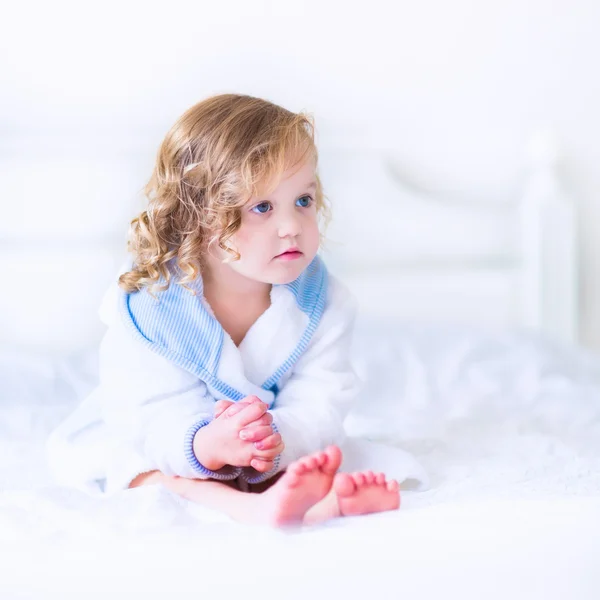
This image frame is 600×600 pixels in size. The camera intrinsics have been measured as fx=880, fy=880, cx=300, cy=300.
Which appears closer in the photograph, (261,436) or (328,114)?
(261,436)

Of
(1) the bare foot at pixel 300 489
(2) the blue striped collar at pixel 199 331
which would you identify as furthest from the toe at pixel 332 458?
(2) the blue striped collar at pixel 199 331

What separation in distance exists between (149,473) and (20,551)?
1.35 feet

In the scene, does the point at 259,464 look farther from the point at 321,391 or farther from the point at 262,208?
the point at 262,208

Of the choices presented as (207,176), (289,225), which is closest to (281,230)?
(289,225)

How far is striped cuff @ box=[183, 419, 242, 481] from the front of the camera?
1.00 metres

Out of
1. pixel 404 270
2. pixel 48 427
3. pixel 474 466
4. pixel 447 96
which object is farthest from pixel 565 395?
pixel 447 96

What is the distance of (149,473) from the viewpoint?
106cm

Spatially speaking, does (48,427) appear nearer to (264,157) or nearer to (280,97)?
(264,157)

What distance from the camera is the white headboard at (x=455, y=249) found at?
2.10m

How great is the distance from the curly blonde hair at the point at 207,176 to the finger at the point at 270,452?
0.24 meters

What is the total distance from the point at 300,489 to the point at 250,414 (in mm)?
130

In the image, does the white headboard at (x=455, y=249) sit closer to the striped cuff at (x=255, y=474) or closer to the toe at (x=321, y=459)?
the striped cuff at (x=255, y=474)

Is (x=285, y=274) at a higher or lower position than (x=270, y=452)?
higher

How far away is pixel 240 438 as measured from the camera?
0.94 metres
